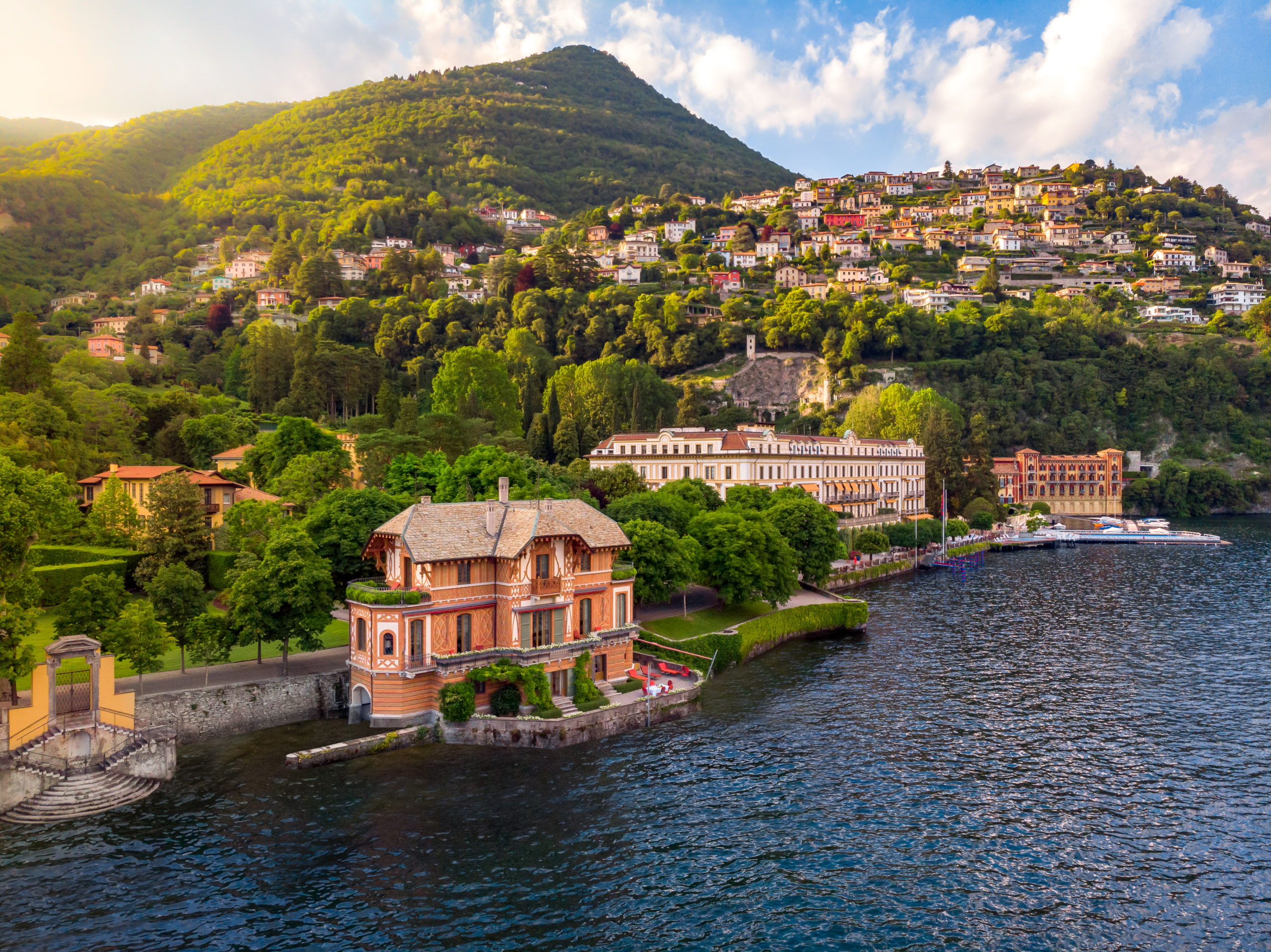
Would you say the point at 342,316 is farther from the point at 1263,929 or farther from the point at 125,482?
the point at 1263,929

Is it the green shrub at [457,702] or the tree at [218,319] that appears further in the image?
the tree at [218,319]

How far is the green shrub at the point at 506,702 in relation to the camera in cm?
4144

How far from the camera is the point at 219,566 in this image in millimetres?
56156

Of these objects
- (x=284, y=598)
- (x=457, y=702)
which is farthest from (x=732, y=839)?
(x=284, y=598)

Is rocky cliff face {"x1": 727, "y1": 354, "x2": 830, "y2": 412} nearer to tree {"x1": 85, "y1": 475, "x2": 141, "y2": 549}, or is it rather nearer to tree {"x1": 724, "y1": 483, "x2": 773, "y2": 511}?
tree {"x1": 724, "y1": 483, "x2": 773, "y2": 511}

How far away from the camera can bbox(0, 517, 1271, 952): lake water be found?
2661 cm

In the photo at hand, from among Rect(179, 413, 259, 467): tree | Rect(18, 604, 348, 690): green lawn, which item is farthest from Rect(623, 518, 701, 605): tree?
Rect(179, 413, 259, 467): tree

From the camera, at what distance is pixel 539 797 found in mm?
35031

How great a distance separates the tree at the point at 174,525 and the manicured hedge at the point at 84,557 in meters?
1.11

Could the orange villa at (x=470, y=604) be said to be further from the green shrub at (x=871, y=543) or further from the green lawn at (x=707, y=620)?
the green shrub at (x=871, y=543)

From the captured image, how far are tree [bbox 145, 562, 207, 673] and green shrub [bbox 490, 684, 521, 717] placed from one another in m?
16.4

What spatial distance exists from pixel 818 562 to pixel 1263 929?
4784 centimetres

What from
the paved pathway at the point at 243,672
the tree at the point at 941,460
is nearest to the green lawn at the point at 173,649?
the paved pathway at the point at 243,672

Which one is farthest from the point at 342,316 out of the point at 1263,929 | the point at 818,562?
the point at 1263,929
